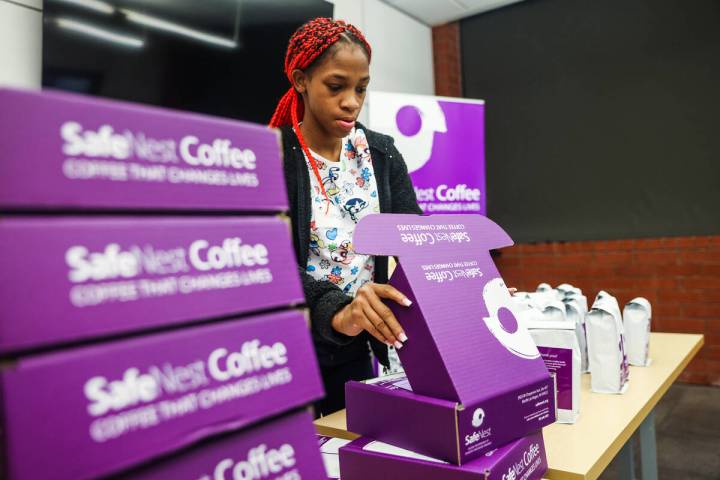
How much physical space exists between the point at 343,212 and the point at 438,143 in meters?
1.87

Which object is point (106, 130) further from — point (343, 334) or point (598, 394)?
point (598, 394)

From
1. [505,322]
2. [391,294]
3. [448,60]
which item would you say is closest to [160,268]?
[391,294]

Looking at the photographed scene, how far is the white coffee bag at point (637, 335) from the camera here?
144cm

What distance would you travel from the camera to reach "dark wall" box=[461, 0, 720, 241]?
11.8ft

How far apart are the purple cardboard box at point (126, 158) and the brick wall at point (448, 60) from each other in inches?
170

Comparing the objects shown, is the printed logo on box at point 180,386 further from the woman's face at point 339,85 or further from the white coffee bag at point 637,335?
the white coffee bag at point 637,335

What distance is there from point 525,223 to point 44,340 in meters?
4.21

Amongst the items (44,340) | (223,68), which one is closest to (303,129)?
(44,340)

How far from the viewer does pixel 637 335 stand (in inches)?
56.9

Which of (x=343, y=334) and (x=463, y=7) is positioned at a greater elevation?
(x=463, y=7)

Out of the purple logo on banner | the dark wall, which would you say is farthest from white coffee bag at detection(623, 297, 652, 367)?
the dark wall

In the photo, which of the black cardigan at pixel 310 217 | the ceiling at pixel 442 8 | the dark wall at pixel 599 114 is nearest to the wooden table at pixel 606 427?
the black cardigan at pixel 310 217

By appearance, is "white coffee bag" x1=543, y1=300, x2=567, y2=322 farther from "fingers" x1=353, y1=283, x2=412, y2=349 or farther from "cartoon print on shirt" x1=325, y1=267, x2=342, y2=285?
"fingers" x1=353, y1=283, x2=412, y2=349

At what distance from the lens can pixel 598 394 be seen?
1.20m
